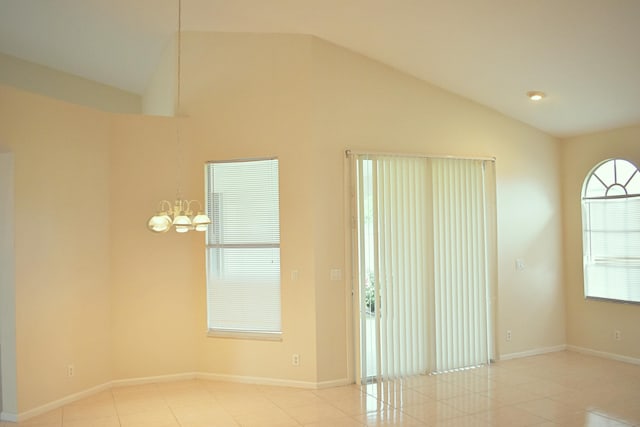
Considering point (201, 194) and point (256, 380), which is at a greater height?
point (201, 194)

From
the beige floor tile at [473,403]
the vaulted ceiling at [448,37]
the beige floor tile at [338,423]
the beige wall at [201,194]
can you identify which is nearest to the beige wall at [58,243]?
the beige wall at [201,194]

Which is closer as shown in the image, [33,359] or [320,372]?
[33,359]

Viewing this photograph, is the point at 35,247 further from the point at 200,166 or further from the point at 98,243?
the point at 200,166

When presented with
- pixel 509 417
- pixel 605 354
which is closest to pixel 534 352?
pixel 605 354

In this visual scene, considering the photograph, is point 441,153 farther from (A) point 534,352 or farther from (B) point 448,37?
(A) point 534,352

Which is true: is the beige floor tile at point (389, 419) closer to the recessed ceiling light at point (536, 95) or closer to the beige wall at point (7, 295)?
the beige wall at point (7, 295)

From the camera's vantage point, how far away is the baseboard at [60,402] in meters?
4.34

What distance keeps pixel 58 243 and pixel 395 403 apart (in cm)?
344

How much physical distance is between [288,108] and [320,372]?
8.67 feet

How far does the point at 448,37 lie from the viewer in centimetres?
445

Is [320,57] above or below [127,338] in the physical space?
above

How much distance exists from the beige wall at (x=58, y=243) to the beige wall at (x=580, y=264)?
5.40 m

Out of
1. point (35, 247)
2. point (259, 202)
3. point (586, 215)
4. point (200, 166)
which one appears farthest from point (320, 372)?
point (586, 215)

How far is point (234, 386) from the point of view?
200 inches
